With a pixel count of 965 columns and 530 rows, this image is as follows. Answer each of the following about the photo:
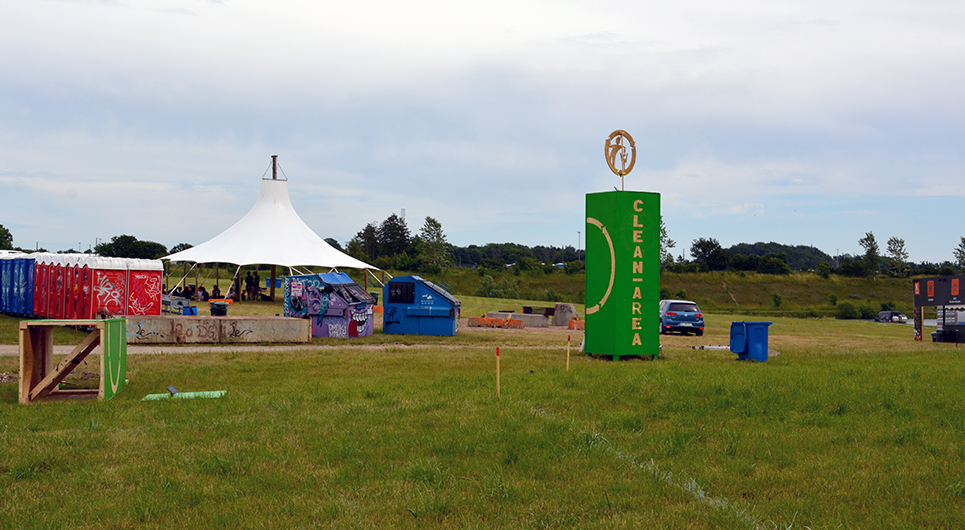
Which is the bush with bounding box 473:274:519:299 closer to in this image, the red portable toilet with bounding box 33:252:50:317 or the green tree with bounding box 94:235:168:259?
the red portable toilet with bounding box 33:252:50:317

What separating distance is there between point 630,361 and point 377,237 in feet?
343

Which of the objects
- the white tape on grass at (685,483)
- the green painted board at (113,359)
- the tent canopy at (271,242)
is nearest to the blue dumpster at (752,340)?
the white tape on grass at (685,483)

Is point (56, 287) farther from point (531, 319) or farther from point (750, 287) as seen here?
point (750, 287)

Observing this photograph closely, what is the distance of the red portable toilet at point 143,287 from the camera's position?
22.9m

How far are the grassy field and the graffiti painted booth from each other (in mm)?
10087

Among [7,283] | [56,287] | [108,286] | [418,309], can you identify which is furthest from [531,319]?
[7,283]

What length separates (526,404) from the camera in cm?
870

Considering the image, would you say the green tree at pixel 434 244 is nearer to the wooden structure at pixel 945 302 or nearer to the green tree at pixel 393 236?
the green tree at pixel 393 236

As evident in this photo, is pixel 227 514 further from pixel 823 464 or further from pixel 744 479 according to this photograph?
pixel 823 464

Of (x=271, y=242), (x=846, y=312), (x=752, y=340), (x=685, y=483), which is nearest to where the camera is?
(x=685, y=483)

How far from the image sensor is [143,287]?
76.1 feet

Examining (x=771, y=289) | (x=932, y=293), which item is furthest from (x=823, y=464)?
(x=771, y=289)

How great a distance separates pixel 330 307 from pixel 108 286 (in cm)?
738

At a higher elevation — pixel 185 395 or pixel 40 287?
pixel 40 287
